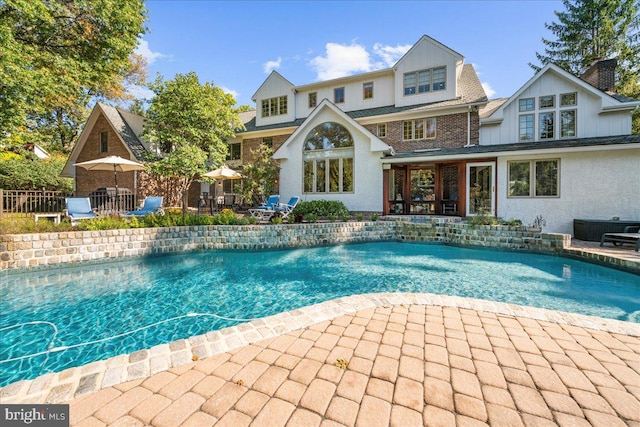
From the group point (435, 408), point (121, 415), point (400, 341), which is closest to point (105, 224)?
point (121, 415)

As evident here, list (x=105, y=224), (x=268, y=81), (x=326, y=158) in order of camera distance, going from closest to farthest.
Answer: (x=105, y=224) < (x=326, y=158) < (x=268, y=81)

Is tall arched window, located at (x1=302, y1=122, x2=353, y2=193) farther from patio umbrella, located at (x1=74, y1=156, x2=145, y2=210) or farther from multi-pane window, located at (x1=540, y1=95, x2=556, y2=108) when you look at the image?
multi-pane window, located at (x1=540, y1=95, x2=556, y2=108)

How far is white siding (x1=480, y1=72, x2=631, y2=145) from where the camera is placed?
461 inches

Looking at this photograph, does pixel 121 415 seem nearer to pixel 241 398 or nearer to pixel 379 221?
pixel 241 398

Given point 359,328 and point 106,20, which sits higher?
point 106,20

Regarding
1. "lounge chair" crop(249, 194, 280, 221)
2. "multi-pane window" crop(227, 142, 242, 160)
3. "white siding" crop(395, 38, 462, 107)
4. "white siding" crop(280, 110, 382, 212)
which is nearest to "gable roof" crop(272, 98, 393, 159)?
"white siding" crop(280, 110, 382, 212)

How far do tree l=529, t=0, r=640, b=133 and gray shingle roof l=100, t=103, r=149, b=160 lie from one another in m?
28.8

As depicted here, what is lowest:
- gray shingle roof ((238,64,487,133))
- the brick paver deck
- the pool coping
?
the brick paver deck

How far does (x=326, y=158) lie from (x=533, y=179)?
9.79m

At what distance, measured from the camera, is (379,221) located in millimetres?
12031

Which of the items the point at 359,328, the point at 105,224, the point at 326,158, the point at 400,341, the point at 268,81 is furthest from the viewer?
the point at 268,81

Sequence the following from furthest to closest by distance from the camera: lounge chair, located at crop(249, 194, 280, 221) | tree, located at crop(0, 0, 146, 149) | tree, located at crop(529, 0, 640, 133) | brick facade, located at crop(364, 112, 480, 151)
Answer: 1. tree, located at crop(529, 0, 640, 133)
2. brick facade, located at crop(364, 112, 480, 151)
3. lounge chair, located at crop(249, 194, 280, 221)
4. tree, located at crop(0, 0, 146, 149)

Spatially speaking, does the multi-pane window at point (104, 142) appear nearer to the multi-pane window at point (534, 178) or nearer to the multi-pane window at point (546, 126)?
the multi-pane window at point (534, 178)

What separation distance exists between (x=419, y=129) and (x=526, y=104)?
4.95m
